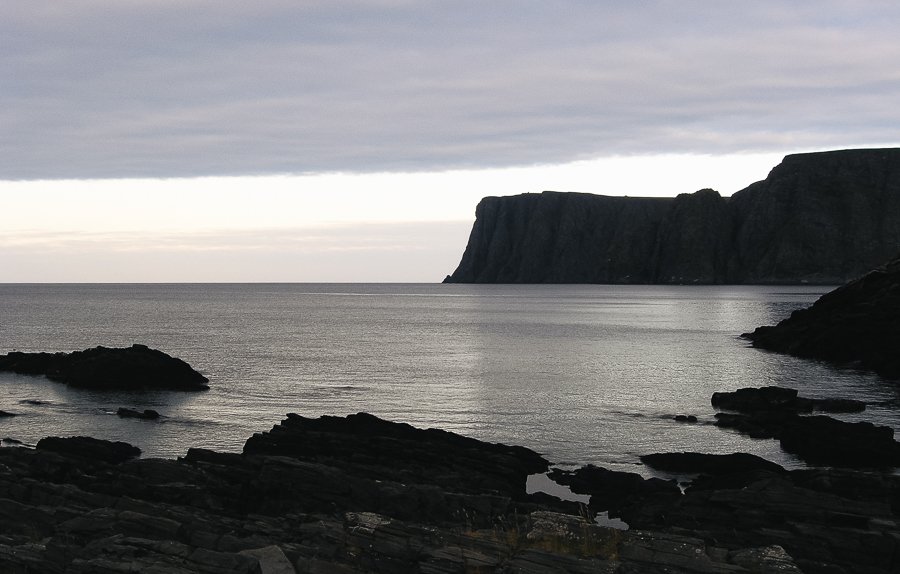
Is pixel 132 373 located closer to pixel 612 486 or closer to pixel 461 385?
pixel 461 385

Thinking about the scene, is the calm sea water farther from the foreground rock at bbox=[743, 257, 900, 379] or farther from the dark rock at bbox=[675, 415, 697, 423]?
the foreground rock at bbox=[743, 257, 900, 379]

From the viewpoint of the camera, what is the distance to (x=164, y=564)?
1283 centimetres

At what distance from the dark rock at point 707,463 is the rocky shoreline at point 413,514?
0.07 meters

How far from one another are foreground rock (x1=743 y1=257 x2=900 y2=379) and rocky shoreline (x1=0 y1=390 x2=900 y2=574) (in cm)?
3906

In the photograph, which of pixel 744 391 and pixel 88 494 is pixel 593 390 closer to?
pixel 744 391

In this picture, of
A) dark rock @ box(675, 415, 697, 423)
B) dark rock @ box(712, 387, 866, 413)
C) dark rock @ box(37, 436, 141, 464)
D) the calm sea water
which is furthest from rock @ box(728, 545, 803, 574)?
dark rock @ box(712, 387, 866, 413)

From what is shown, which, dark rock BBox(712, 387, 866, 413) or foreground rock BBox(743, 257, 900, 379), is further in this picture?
foreground rock BBox(743, 257, 900, 379)

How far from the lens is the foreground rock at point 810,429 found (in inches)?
1211

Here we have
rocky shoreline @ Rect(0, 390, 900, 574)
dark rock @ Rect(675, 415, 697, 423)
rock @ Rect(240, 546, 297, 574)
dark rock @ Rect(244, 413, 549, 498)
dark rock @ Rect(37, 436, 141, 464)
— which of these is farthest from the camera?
dark rock @ Rect(675, 415, 697, 423)

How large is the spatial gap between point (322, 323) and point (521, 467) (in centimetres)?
10238

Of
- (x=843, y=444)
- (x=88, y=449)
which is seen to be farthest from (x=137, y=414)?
(x=843, y=444)

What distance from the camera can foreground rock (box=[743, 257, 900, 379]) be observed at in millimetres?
61844

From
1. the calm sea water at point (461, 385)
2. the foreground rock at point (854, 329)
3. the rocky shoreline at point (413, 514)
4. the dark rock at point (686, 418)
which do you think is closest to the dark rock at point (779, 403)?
the calm sea water at point (461, 385)

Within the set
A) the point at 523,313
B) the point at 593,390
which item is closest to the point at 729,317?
the point at 523,313
